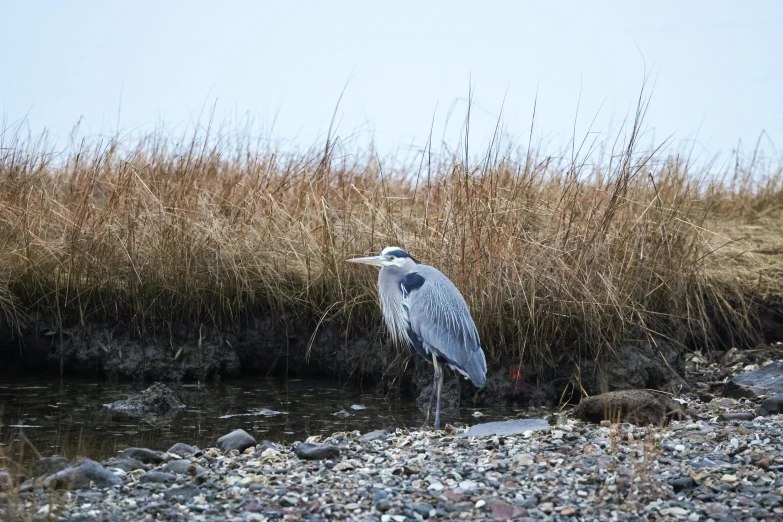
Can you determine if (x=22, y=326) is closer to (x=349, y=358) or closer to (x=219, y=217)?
(x=219, y=217)

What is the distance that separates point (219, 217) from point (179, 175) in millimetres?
616

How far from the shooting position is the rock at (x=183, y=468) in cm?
359

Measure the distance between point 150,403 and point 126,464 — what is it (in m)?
1.78

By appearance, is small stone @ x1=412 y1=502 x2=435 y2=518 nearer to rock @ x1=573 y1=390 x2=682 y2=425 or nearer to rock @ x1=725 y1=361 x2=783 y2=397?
rock @ x1=573 y1=390 x2=682 y2=425

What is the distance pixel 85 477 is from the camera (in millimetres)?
3475

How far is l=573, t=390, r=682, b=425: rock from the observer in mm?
4562

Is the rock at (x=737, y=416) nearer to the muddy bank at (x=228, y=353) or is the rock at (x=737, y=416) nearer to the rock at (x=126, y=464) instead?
the muddy bank at (x=228, y=353)

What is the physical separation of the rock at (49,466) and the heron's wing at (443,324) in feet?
7.05

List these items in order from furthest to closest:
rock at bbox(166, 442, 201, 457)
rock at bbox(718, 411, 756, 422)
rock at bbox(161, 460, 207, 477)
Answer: rock at bbox(718, 411, 756, 422) < rock at bbox(166, 442, 201, 457) < rock at bbox(161, 460, 207, 477)

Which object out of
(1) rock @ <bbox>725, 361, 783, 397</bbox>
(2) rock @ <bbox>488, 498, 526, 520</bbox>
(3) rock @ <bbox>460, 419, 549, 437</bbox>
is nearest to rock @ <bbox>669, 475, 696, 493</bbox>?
(2) rock @ <bbox>488, 498, 526, 520</bbox>

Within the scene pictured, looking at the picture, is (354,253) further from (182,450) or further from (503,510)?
(503,510)

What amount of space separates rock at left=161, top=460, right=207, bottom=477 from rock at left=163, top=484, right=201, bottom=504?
0.69 feet

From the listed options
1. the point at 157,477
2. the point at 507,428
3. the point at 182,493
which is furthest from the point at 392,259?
the point at 182,493

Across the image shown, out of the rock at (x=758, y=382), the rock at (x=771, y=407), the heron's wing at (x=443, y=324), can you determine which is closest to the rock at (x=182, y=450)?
the heron's wing at (x=443, y=324)
